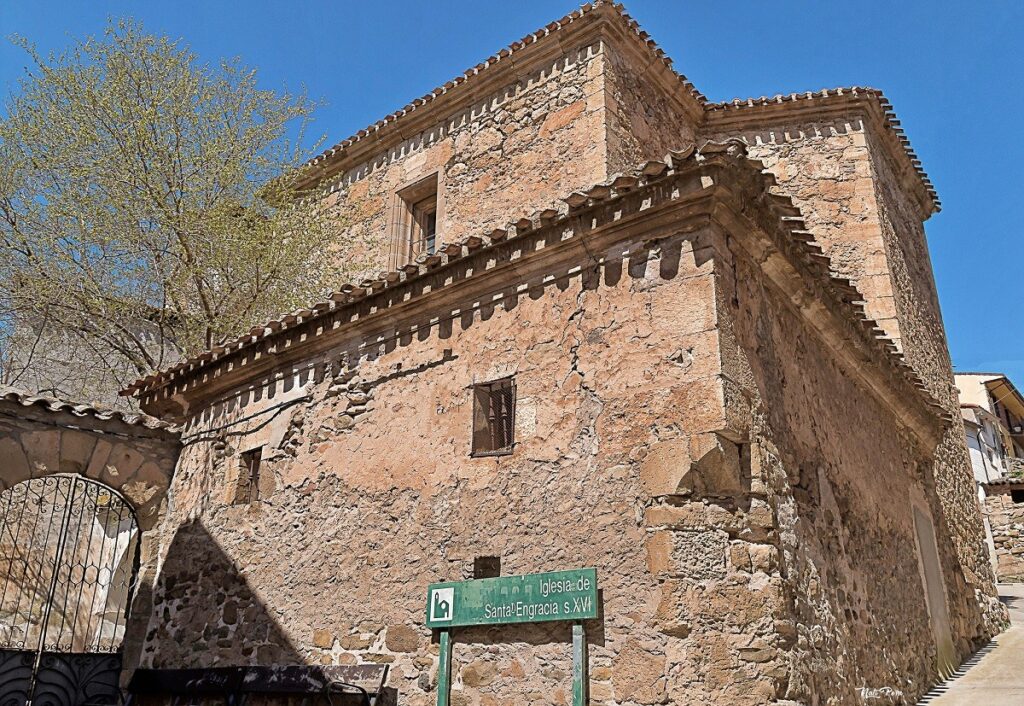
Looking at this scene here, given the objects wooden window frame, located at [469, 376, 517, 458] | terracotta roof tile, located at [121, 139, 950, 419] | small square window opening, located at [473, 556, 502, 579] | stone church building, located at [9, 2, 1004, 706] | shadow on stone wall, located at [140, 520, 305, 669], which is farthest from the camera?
shadow on stone wall, located at [140, 520, 305, 669]

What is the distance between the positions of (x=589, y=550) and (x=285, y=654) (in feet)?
9.02

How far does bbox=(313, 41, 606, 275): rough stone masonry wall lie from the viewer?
9.92 m

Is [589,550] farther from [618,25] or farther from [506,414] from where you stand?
[618,25]

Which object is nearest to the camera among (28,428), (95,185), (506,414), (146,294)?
(506,414)

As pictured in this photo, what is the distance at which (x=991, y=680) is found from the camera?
742 cm

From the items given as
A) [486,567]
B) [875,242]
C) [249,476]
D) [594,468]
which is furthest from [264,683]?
[875,242]

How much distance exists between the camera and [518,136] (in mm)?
10625

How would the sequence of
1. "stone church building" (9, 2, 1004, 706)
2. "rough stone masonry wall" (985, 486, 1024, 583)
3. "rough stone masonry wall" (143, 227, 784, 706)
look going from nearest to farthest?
"rough stone masonry wall" (143, 227, 784, 706) < "stone church building" (9, 2, 1004, 706) < "rough stone masonry wall" (985, 486, 1024, 583)

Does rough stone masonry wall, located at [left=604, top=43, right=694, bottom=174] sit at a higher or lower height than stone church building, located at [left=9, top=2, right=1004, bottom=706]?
higher

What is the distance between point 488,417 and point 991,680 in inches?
208

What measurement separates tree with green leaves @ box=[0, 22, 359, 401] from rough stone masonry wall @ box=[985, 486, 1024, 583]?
49.9ft

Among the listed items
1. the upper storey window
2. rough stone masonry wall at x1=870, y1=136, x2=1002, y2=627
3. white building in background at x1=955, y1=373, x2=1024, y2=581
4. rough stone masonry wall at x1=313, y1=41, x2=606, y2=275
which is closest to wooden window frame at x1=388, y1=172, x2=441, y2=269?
the upper storey window

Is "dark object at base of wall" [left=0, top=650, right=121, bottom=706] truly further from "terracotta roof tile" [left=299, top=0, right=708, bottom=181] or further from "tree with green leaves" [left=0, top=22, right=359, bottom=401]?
"terracotta roof tile" [left=299, top=0, right=708, bottom=181]

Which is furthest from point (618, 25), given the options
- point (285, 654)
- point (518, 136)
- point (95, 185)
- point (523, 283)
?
point (285, 654)
